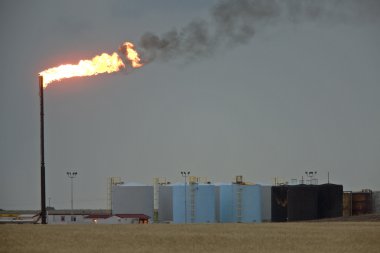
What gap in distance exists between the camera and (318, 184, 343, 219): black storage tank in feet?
272

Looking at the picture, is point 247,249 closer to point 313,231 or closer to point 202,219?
point 313,231

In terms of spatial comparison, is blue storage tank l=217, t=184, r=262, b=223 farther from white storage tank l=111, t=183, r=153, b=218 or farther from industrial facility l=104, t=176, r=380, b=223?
white storage tank l=111, t=183, r=153, b=218

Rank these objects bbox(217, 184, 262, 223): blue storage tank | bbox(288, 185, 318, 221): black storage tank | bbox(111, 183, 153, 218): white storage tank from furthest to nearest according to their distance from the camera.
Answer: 1. bbox(111, 183, 153, 218): white storage tank
2. bbox(217, 184, 262, 223): blue storage tank
3. bbox(288, 185, 318, 221): black storage tank

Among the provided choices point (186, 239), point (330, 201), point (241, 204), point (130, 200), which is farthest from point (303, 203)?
point (186, 239)

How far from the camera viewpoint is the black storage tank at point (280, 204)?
277 ft

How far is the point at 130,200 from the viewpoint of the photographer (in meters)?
88.4

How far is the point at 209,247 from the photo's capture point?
41.4 meters

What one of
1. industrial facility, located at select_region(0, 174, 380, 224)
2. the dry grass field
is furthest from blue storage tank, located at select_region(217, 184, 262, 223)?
the dry grass field

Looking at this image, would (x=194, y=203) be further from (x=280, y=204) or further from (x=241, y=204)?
(x=280, y=204)

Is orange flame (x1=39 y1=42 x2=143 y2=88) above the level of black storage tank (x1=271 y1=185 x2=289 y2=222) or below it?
above

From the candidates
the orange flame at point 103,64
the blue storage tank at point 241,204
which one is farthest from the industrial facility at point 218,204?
the orange flame at point 103,64

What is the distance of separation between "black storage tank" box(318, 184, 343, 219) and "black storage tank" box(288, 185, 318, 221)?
89 centimetres

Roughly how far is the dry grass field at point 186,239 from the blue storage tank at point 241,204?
32324 mm

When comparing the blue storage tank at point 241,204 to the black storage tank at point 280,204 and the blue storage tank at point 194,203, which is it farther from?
the blue storage tank at point 194,203
